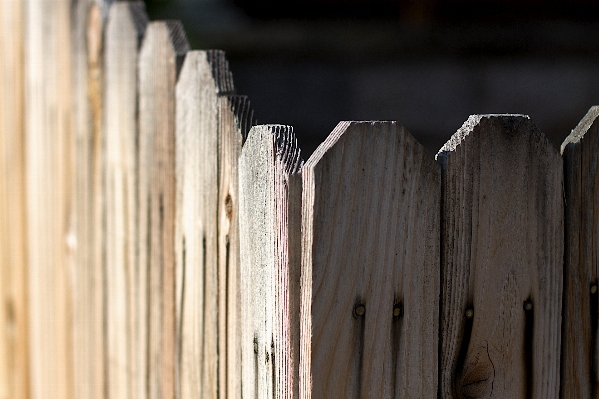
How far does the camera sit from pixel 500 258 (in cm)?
138

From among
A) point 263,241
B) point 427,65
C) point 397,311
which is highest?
point 427,65

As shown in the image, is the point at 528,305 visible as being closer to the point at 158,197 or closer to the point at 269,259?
the point at 269,259

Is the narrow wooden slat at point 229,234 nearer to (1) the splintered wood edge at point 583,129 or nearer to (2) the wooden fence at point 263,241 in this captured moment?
(2) the wooden fence at point 263,241

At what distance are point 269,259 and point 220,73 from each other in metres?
0.48

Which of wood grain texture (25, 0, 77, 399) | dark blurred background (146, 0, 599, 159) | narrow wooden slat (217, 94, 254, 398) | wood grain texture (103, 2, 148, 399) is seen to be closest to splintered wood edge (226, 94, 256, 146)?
narrow wooden slat (217, 94, 254, 398)

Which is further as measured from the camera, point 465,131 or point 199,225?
point 199,225

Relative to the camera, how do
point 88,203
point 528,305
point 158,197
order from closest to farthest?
point 528,305, point 158,197, point 88,203

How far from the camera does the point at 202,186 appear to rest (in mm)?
1637

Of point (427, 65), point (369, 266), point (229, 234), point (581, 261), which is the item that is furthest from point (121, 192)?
point (427, 65)

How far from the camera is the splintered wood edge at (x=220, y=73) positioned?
5.16 ft

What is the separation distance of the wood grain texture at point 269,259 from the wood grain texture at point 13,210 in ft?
3.14

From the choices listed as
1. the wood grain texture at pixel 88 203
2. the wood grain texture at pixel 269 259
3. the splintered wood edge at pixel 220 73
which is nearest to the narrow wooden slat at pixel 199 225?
the splintered wood edge at pixel 220 73

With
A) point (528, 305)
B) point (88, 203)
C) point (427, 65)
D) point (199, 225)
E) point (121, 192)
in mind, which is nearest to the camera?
point (528, 305)

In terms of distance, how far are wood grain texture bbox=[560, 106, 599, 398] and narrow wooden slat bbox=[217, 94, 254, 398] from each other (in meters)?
0.67
